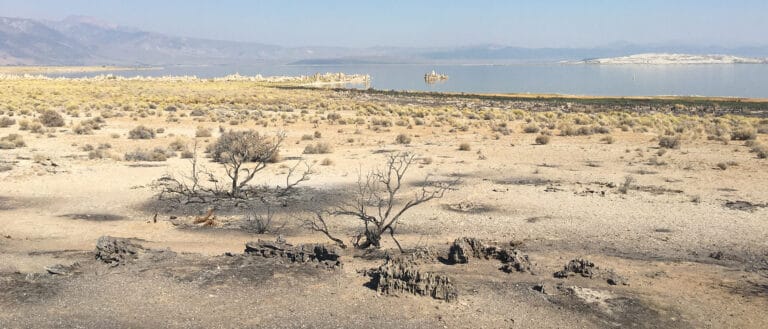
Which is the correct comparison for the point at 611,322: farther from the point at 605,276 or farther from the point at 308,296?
the point at 308,296

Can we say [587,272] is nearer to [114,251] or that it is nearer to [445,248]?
[445,248]

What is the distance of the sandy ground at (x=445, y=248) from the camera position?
6961 mm

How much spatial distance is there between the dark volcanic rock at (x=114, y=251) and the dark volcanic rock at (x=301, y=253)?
1.69 m

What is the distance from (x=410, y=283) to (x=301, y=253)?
1875 millimetres

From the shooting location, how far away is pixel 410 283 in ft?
24.8

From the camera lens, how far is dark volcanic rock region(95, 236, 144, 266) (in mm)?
8516

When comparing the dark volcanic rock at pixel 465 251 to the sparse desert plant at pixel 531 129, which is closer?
the dark volcanic rock at pixel 465 251

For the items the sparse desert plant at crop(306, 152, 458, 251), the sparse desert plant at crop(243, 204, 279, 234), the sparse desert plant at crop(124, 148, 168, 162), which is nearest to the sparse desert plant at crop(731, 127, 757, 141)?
the sparse desert plant at crop(306, 152, 458, 251)

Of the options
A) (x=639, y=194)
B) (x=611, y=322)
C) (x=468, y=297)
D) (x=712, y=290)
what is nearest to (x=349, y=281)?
(x=468, y=297)

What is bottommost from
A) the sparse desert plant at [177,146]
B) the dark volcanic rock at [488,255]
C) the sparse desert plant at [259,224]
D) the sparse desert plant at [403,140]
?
the sparse desert plant at [259,224]

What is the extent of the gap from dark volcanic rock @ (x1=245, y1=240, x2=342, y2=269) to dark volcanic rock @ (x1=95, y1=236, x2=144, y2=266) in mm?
1688

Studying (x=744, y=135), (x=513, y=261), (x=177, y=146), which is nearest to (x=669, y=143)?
(x=744, y=135)

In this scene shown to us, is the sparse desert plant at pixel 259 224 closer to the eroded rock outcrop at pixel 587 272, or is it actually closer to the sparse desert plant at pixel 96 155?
the eroded rock outcrop at pixel 587 272

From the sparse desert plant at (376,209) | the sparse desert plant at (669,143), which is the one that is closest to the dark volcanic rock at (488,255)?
the sparse desert plant at (376,209)
